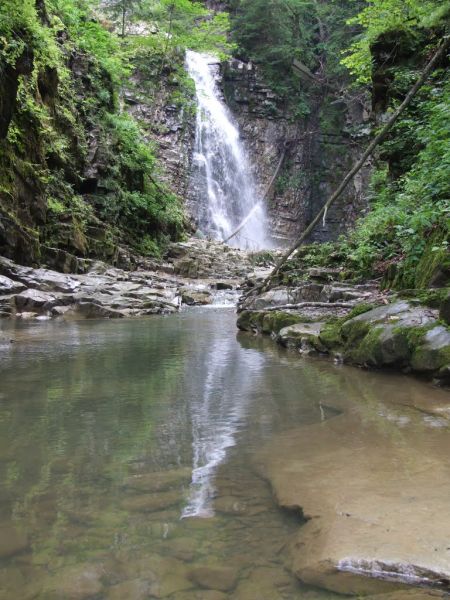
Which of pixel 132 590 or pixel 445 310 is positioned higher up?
pixel 445 310

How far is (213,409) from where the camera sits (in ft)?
13.1

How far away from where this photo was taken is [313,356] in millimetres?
6441

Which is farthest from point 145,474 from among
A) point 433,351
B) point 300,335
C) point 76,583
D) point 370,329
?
point 300,335

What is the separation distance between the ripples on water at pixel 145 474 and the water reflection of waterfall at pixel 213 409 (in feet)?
0.04

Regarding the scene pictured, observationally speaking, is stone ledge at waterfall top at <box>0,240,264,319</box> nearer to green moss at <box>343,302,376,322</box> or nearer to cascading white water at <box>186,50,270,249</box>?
green moss at <box>343,302,376,322</box>

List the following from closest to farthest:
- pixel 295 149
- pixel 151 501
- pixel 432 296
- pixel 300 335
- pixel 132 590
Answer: pixel 132 590, pixel 151 501, pixel 432 296, pixel 300 335, pixel 295 149

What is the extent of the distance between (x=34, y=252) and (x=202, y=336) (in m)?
7.32

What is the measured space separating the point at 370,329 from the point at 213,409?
2.34 metres

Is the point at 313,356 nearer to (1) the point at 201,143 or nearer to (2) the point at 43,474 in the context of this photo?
(2) the point at 43,474

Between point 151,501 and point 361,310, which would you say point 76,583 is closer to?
point 151,501

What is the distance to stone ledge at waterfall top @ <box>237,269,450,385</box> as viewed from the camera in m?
4.63

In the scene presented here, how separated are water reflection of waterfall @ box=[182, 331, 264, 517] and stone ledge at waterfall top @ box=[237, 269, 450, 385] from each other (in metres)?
0.93

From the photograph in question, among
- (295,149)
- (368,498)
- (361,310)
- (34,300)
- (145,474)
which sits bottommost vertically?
(34,300)

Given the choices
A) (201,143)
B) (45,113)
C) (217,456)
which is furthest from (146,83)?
(217,456)
